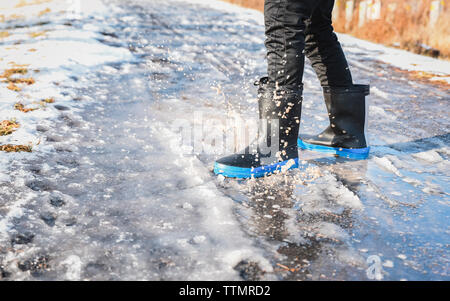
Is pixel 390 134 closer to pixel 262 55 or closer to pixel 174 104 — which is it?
pixel 174 104

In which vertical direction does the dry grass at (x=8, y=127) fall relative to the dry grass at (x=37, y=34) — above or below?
below

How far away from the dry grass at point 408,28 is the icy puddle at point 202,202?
2775mm

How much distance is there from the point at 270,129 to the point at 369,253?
846 millimetres

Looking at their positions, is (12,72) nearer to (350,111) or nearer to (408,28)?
(350,111)

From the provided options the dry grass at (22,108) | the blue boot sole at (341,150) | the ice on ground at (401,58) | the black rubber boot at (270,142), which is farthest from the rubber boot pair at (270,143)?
the ice on ground at (401,58)

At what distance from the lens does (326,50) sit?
2.32m

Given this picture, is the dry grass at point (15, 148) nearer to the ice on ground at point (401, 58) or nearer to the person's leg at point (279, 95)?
the person's leg at point (279, 95)

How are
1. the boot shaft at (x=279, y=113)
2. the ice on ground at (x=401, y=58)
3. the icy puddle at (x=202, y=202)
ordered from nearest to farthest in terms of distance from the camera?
1. the icy puddle at (x=202, y=202)
2. the boot shaft at (x=279, y=113)
3. the ice on ground at (x=401, y=58)

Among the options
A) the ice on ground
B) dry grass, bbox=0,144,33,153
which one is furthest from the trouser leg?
the ice on ground

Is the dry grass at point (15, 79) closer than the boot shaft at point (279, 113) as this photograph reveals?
No

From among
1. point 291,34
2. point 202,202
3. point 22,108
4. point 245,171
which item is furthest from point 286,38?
point 22,108

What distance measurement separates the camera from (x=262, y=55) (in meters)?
5.28

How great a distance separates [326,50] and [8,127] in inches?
76.1

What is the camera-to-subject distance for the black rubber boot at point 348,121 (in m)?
2.35
